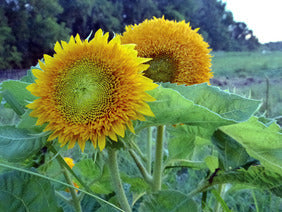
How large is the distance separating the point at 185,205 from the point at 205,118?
11 cm

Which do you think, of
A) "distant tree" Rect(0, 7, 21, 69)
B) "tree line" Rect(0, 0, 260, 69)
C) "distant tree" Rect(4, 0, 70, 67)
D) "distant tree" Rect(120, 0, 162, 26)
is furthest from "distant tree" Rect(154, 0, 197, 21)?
"distant tree" Rect(0, 7, 21, 69)

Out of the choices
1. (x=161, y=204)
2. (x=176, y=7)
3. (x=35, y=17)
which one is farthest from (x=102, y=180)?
(x=176, y=7)

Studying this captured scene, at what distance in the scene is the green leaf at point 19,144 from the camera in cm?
28

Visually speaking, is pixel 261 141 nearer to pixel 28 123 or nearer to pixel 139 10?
pixel 28 123

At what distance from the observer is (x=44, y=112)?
0.27m

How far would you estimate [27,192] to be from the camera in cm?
33

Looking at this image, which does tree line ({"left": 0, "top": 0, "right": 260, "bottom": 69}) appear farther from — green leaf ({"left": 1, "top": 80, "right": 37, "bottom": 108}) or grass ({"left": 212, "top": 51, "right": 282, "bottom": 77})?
green leaf ({"left": 1, "top": 80, "right": 37, "bottom": 108})

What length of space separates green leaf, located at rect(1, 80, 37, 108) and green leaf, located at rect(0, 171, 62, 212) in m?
0.08

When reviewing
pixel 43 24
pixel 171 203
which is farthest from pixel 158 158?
pixel 43 24

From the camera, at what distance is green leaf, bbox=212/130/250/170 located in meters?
0.33

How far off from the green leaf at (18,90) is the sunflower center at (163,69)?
16cm

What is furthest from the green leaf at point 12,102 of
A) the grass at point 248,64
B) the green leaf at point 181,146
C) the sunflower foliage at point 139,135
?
the grass at point 248,64

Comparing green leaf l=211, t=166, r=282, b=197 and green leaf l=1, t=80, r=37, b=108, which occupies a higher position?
green leaf l=1, t=80, r=37, b=108

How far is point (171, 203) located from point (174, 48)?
191 mm
